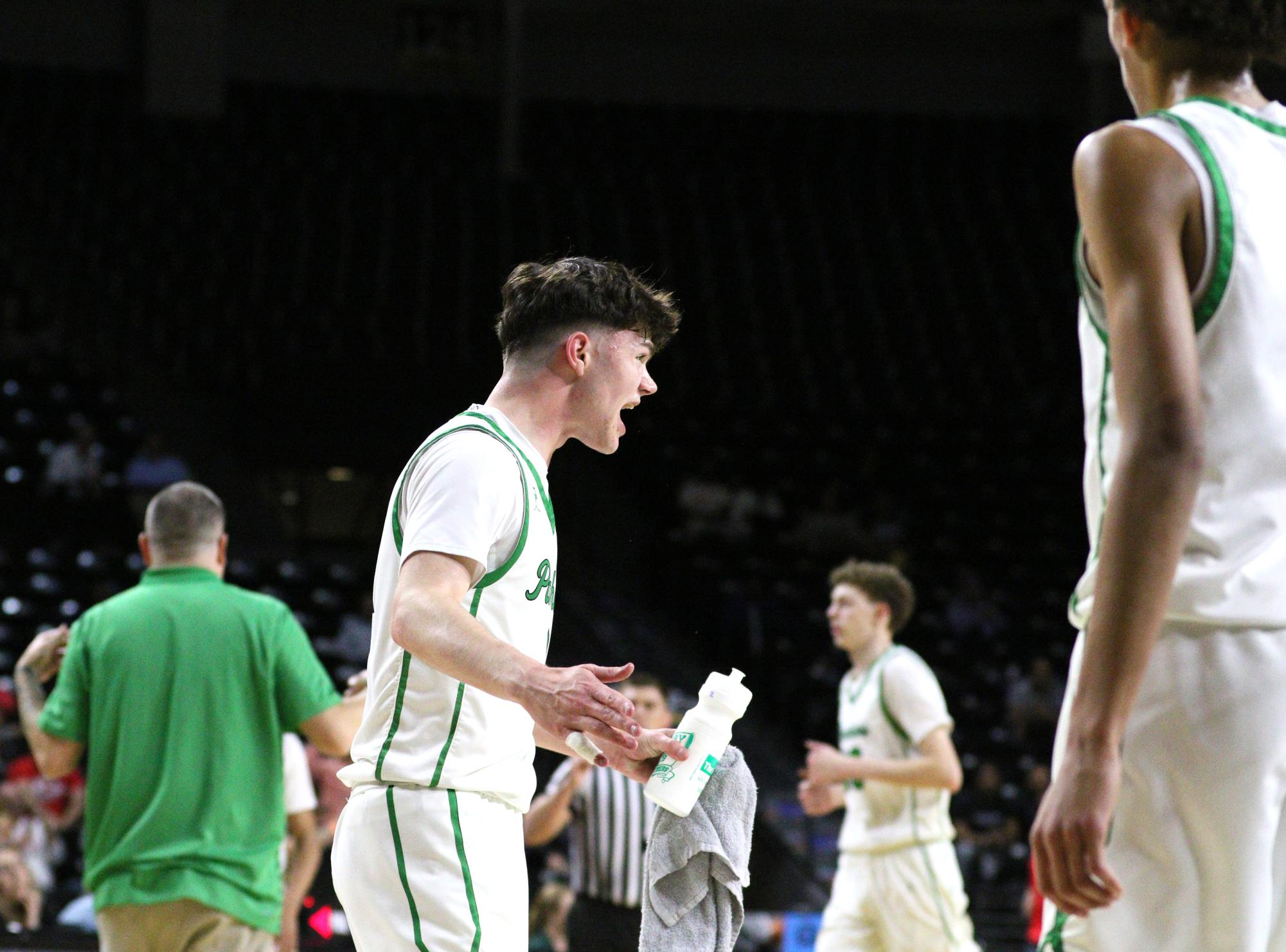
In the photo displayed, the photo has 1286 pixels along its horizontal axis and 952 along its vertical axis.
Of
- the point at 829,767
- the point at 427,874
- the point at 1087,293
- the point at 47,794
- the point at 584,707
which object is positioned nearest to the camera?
the point at 1087,293

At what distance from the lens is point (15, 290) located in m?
15.0

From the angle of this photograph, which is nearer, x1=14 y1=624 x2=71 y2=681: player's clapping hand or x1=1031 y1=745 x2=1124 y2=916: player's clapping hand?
x1=1031 y1=745 x2=1124 y2=916: player's clapping hand

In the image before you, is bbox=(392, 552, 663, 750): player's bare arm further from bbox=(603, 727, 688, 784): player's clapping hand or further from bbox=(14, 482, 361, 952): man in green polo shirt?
bbox=(14, 482, 361, 952): man in green polo shirt

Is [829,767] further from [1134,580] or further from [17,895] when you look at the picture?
[1134,580]

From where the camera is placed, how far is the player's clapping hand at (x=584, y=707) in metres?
2.27

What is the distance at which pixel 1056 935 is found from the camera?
1776mm

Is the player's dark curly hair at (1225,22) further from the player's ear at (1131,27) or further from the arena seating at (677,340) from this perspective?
the arena seating at (677,340)

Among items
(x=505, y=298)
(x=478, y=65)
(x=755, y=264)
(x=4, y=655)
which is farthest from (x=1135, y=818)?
(x=478, y=65)

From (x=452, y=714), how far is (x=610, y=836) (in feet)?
12.2

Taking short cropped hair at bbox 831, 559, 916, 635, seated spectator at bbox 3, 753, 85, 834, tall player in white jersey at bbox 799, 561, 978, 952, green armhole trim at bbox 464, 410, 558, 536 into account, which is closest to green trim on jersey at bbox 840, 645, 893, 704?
tall player in white jersey at bbox 799, 561, 978, 952

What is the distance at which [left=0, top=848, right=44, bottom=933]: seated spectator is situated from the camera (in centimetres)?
735

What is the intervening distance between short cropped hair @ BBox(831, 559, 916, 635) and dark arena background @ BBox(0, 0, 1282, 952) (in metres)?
1.98

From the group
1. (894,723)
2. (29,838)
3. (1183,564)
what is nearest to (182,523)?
(894,723)

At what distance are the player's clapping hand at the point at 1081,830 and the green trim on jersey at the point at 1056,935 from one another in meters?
0.13
